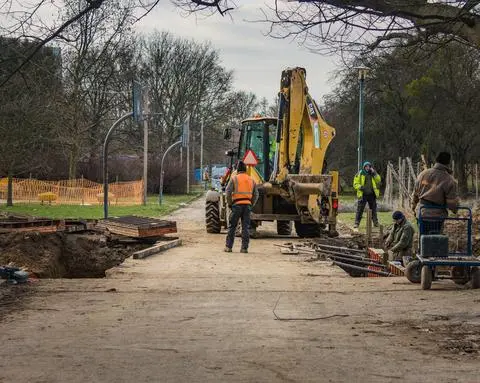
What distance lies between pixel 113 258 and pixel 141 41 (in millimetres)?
48860

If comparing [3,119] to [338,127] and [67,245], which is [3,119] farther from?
[338,127]

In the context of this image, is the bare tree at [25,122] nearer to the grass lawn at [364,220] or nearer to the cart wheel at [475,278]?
the grass lawn at [364,220]

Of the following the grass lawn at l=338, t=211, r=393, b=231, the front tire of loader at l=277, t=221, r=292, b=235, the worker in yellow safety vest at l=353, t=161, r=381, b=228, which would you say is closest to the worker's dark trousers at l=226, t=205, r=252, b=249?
the front tire of loader at l=277, t=221, r=292, b=235

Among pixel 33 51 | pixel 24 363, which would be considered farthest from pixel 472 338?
pixel 33 51

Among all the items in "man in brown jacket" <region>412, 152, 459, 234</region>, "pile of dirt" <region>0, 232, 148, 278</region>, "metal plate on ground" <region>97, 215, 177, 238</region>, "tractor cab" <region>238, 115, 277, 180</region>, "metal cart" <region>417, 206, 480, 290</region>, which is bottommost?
"pile of dirt" <region>0, 232, 148, 278</region>

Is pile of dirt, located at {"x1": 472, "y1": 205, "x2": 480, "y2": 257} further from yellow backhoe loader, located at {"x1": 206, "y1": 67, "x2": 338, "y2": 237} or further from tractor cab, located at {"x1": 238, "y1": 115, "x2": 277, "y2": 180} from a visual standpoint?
tractor cab, located at {"x1": 238, "y1": 115, "x2": 277, "y2": 180}

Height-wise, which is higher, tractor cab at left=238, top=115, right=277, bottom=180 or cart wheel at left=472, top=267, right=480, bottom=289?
tractor cab at left=238, top=115, right=277, bottom=180

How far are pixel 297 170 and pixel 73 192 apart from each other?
2697 cm

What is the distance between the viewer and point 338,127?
2160 inches

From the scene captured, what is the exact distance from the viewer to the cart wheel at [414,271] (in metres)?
11.1

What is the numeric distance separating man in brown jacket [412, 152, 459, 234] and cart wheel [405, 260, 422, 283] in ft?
1.72

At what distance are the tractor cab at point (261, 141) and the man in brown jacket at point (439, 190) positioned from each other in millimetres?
10476

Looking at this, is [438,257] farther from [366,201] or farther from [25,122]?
[25,122]

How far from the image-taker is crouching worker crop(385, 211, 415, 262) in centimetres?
1471
